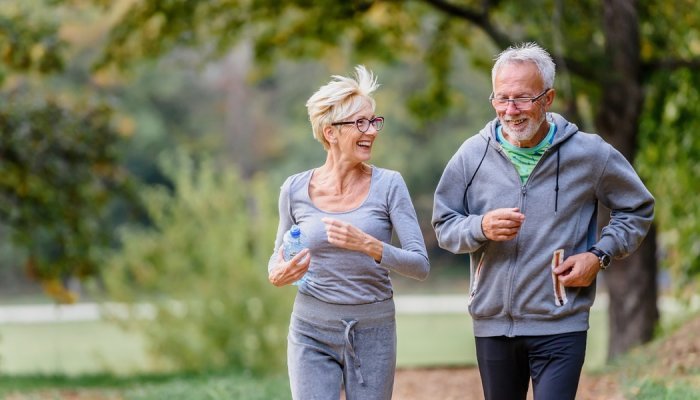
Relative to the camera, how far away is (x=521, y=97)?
4.43 metres

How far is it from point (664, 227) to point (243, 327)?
658cm

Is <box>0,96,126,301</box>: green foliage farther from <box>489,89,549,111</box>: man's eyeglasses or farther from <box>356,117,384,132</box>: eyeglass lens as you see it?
<box>489,89,549,111</box>: man's eyeglasses

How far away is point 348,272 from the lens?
461cm

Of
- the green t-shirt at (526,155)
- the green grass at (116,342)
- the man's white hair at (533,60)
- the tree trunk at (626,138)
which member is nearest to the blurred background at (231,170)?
the tree trunk at (626,138)

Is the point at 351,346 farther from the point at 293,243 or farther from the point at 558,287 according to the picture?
the point at 558,287

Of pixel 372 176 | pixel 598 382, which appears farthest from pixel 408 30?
pixel 372 176

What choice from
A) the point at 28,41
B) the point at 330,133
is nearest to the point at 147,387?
the point at 28,41

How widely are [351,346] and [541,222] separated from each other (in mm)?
926

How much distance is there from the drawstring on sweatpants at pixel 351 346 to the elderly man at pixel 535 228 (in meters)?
0.51

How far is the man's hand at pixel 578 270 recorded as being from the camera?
4.38 metres

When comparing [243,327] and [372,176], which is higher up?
[372,176]

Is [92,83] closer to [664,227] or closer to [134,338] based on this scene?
[134,338]

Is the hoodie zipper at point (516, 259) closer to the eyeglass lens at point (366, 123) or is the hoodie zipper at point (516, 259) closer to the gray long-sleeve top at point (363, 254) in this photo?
the gray long-sleeve top at point (363, 254)

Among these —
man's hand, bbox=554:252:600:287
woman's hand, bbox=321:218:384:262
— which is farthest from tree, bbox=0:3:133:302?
man's hand, bbox=554:252:600:287
